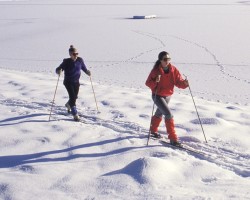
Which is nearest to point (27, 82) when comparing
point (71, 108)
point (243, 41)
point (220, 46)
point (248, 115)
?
point (71, 108)

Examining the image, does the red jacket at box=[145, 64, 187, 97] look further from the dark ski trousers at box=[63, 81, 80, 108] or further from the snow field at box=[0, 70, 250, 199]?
the dark ski trousers at box=[63, 81, 80, 108]

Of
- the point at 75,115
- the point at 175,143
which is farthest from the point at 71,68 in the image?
Answer: the point at 175,143

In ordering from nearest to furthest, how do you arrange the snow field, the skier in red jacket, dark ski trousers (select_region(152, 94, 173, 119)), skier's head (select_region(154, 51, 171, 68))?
the snow field < skier's head (select_region(154, 51, 171, 68)) < the skier in red jacket < dark ski trousers (select_region(152, 94, 173, 119))

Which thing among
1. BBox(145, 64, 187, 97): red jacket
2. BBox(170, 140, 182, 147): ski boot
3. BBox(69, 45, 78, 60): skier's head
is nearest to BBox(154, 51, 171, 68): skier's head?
BBox(145, 64, 187, 97): red jacket

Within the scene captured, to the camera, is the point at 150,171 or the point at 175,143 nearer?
the point at 150,171

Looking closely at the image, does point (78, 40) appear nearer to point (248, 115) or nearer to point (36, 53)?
point (36, 53)

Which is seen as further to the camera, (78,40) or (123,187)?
(78,40)

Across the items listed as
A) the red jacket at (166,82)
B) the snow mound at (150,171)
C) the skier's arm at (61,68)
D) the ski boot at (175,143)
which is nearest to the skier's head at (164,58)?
the red jacket at (166,82)

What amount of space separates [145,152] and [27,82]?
594 cm

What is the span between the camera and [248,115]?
291 inches

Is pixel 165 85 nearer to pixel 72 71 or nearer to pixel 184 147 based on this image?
pixel 184 147

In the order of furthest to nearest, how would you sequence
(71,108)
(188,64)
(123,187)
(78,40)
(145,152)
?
(78,40) < (188,64) < (71,108) < (145,152) < (123,187)

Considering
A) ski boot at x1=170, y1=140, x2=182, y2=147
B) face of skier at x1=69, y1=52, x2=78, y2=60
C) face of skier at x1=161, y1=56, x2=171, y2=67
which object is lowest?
ski boot at x1=170, y1=140, x2=182, y2=147

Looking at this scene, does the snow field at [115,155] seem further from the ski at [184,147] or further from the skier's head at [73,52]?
the skier's head at [73,52]
